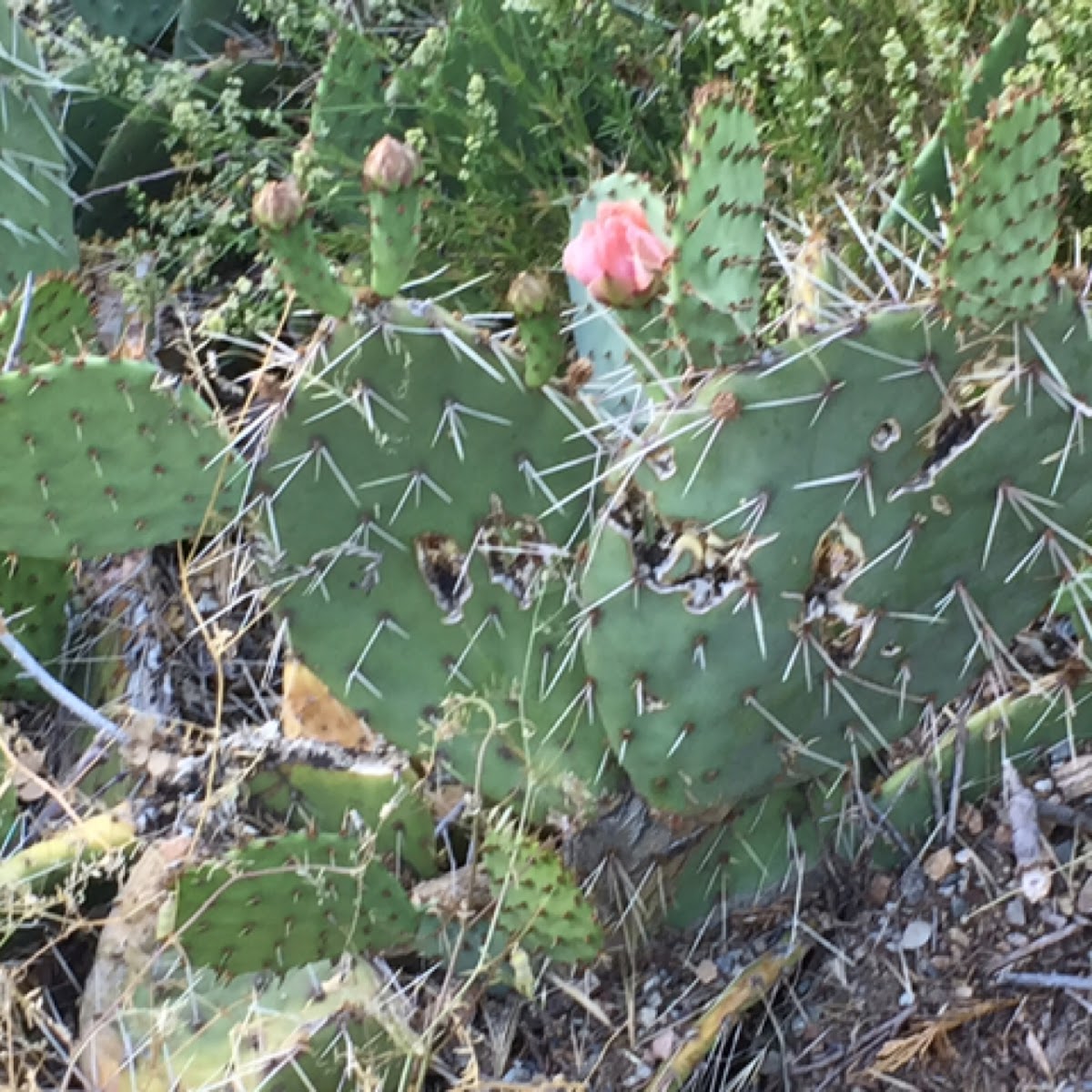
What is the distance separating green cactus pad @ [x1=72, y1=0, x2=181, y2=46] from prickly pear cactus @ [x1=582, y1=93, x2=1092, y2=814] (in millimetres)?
1838

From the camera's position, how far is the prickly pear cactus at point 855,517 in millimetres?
934

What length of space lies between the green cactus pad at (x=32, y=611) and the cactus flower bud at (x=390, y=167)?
2.96 feet

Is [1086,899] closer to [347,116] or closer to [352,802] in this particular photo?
[352,802]

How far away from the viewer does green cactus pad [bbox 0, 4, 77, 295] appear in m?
1.91

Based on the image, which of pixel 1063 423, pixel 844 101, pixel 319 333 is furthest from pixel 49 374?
pixel 844 101

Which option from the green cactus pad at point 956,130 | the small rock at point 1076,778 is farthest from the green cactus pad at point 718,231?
the small rock at point 1076,778

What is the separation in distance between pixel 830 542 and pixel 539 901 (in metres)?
0.45

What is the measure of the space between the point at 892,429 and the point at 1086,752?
0.57 meters

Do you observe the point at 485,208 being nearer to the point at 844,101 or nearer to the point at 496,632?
the point at 844,101

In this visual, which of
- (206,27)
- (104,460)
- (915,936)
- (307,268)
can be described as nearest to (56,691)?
(104,460)

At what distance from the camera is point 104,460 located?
51.4 inches

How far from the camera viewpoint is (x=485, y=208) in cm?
183

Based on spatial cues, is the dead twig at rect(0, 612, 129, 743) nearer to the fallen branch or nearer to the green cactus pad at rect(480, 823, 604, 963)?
the green cactus pad at rect(480, 823, 604, 963)

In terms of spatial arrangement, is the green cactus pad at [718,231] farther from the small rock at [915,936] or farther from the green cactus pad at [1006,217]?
the small rock at [915,936]
